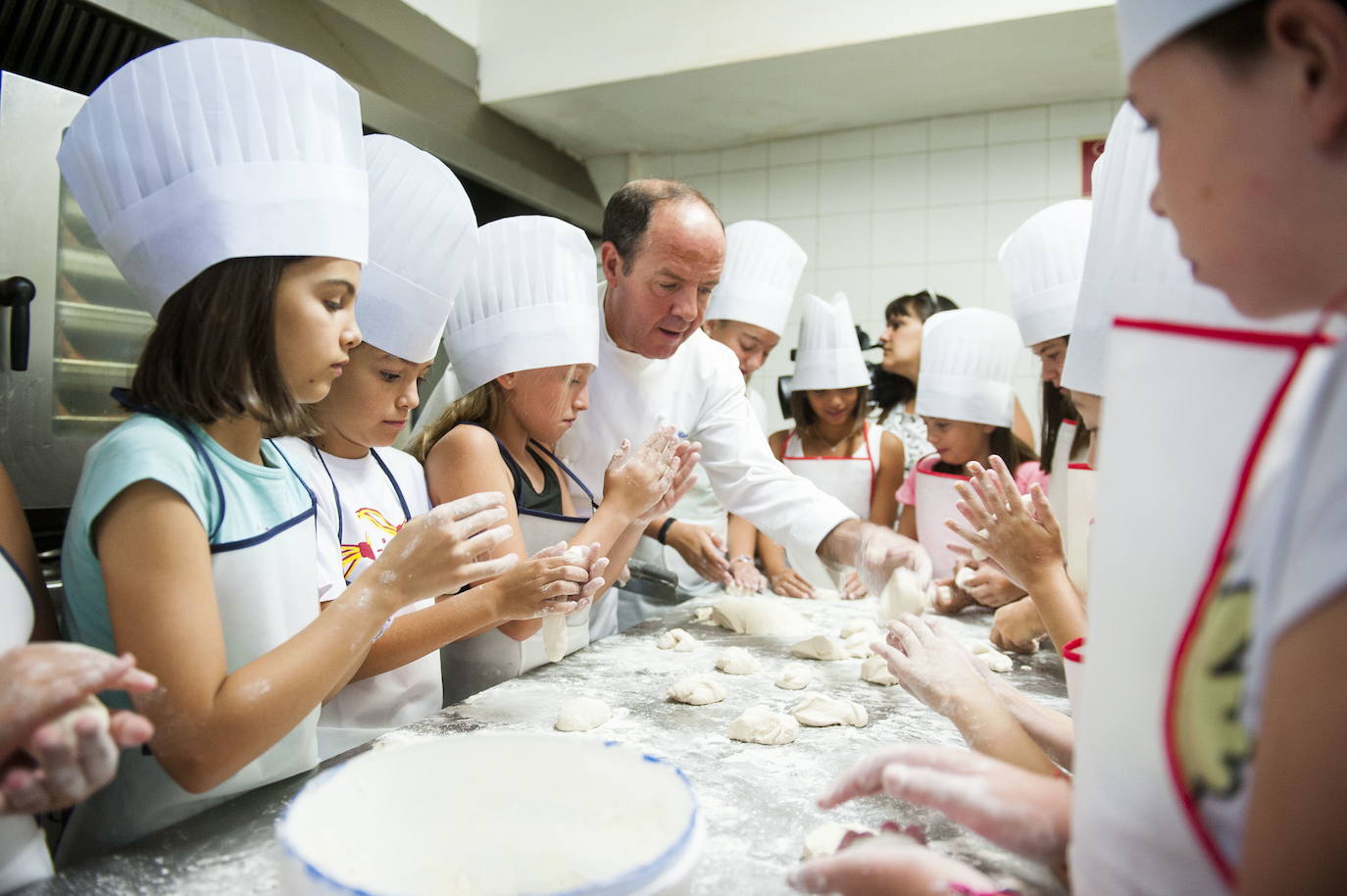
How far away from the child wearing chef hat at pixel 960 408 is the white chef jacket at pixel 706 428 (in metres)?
0.59

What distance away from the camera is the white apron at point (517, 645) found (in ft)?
5.21

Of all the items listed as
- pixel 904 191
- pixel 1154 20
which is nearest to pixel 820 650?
pixel 1154 20

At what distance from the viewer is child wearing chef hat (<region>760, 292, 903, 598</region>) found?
3080 millimetres

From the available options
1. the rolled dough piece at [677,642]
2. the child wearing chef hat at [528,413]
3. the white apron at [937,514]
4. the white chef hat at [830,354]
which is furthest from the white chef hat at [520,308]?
the white chef hat at [830,354]

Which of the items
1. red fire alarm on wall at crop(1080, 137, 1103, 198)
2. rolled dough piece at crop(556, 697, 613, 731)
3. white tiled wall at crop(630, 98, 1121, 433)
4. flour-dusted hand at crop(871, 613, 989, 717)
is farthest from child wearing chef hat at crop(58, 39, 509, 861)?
red fire alarm on wall at crop(1080, 137, 1103, 198)

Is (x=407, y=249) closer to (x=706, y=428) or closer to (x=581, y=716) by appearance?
(x=581, y=716)

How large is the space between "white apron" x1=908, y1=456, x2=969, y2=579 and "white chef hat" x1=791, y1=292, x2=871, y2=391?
1.73 ft

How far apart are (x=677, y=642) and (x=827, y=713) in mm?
500

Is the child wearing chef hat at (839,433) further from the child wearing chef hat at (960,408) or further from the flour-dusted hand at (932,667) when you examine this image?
the flour-dusted hand at (932,667)

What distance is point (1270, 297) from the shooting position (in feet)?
1.62

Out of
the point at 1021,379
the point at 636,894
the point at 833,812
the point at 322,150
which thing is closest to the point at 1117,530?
the point at 636,894

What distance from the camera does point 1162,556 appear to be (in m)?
0.50

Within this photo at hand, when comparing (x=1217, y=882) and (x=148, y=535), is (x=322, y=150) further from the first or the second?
(x=1217, y=882)

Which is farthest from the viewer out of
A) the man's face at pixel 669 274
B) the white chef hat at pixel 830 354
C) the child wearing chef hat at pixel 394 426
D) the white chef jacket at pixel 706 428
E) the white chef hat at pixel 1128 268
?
the white chef hat at pixel 830 354
